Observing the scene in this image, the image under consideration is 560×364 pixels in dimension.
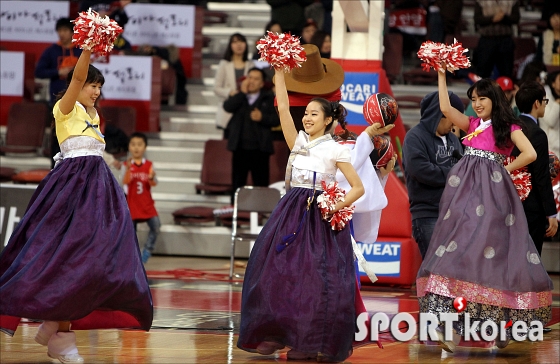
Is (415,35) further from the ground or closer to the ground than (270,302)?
further from the ground

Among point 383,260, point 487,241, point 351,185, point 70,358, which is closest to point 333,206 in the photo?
point 351,185

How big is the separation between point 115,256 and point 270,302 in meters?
0.85

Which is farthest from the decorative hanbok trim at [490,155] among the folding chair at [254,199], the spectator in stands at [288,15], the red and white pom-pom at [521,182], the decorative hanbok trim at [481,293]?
the spectator in stands at [288,15]

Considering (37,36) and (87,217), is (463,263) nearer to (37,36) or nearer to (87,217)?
(87,217)

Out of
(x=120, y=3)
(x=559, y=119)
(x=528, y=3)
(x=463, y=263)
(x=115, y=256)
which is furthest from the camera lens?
(x=528, y=3)

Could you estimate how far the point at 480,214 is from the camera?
18.1ft

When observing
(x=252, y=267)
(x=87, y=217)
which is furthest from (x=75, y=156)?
(x=252, y=267)

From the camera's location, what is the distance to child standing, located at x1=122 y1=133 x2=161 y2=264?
9766mm

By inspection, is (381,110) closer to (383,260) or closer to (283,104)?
(283,104)

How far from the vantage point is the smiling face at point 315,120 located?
205 inches

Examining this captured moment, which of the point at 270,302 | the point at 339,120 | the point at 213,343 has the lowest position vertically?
the point at 213,343

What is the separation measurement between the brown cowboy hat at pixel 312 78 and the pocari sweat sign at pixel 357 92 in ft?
8.60

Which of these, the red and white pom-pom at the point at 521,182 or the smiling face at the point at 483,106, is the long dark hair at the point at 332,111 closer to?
the smiling face at the point at 483,106

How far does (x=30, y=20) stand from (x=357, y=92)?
18.8ft
